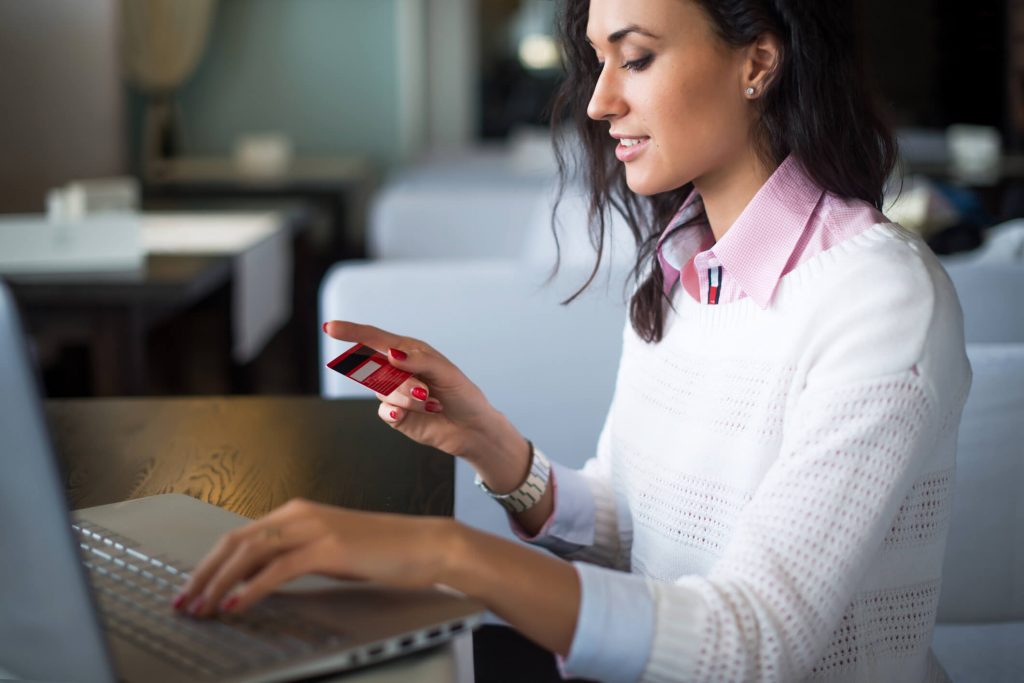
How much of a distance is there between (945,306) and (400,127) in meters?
6.12

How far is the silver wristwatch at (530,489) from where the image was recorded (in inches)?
44.5

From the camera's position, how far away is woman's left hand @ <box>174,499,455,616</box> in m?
0.68

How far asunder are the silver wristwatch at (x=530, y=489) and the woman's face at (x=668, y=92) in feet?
0.88

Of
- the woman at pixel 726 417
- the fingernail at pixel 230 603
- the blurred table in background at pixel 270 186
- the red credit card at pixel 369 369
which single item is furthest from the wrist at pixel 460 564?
the blurred table in background at pixel 270 186

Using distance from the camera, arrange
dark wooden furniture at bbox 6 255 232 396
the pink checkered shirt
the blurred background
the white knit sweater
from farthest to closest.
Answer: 1. the blurred background
2. dark wooden furniture at bbox 6 255 232 396
3. the pink checkered shirt
4. the white knit sweater

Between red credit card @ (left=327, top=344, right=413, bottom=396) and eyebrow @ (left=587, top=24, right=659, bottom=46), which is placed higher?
eyebrow @ (left=587, top=24, right=659, bottom=46)

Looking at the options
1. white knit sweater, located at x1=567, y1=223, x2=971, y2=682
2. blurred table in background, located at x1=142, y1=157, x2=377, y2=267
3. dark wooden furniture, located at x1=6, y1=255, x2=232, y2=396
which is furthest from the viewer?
blurred table in background, located at x1=142, y1=157, x2=377, y2=267

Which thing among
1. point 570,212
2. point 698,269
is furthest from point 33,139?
point 698,269

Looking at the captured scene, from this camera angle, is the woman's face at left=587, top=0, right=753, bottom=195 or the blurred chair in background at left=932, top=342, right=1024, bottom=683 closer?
the woman's face at left=587, top=0, right=753, bottom=195

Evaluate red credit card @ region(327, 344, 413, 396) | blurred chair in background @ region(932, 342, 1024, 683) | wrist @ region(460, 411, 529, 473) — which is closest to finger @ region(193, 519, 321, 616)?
red credit card @ region(327, 344, 413, 396)

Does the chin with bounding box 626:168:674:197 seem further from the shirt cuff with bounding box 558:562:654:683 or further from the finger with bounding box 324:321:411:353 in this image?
the shirt cuff with bounding box 558:562:654:683

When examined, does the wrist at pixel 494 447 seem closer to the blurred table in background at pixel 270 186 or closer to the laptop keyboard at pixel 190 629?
the laptop keyboard at pixel 190 629

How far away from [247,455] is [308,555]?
0.55 metres

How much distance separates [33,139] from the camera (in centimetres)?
341
